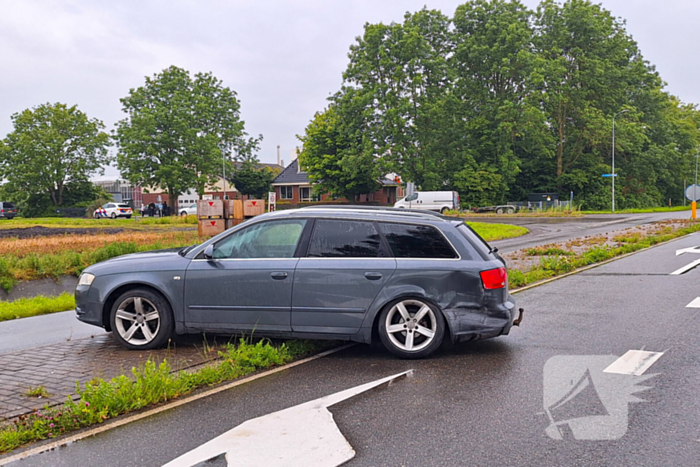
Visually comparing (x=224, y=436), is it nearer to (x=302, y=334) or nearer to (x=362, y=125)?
(x=302, y=334)

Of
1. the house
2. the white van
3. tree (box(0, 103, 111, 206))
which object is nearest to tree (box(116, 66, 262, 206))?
tree (box(0, 103, 111, 206))

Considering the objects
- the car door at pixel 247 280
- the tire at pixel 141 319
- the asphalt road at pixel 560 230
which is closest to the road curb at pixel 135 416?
the car door at pixel 247 280

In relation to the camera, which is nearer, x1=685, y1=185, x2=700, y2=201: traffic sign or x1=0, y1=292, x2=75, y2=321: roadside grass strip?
x1=0, y1=292, x2=75, y2=321: roadside grass strip

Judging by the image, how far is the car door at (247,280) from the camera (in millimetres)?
6512

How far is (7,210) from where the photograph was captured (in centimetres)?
5988

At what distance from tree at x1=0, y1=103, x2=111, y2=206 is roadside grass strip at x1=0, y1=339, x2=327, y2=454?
208ft

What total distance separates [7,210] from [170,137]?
668 inches

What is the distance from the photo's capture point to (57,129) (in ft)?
211

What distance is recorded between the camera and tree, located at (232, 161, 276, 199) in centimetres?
7856

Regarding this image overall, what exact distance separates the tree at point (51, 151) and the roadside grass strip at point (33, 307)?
57.2 meters

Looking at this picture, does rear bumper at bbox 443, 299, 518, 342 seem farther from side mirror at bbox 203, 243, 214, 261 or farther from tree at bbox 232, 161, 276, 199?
tree at bbox 232, 161, 276, 199

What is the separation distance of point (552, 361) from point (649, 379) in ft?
3.09

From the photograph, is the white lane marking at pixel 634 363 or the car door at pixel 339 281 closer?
the white lane marking at pixel 634 363

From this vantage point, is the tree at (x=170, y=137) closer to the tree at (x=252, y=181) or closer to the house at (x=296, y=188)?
the tree at (x=252, y=181)
